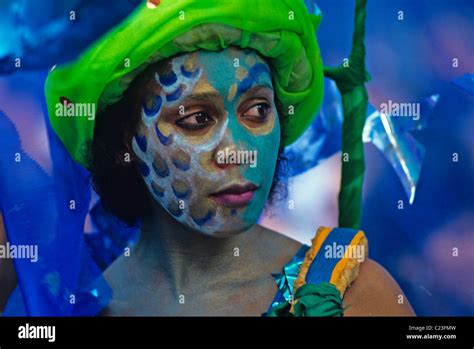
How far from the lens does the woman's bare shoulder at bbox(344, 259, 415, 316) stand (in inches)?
253

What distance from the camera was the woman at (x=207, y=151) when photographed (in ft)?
20.3

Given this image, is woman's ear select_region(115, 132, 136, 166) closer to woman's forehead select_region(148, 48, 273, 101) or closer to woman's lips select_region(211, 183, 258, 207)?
woman's forehead select_region(148, 48, 273, 101)

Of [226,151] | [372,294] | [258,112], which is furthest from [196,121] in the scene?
[372,294]

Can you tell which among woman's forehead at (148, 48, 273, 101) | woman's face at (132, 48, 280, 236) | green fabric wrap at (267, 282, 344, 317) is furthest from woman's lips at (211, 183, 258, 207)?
green fabric wrap at (267, 282, 344, 317)

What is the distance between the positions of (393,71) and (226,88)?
1166mm

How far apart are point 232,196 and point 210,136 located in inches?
14.9

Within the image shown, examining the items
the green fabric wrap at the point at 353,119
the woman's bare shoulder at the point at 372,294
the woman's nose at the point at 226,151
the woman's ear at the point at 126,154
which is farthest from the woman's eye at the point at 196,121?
the woman's bare shoulder at the point at 372,294

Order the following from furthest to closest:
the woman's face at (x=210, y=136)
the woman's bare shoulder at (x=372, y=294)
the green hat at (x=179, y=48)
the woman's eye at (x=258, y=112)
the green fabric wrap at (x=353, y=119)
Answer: the green fabric wrap at (x=353, y=119) → the woman's bare shoulder at (x=372, y=294) → the woman's eye at (x=258, y=112) → the woman's face at (x=210, y=136) → the green hat at (x=179, y=48)

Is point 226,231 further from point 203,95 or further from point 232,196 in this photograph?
point 203,95

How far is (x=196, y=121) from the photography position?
624cm

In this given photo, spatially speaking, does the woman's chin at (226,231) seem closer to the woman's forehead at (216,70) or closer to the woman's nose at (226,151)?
the woman's nose at (226,151)
